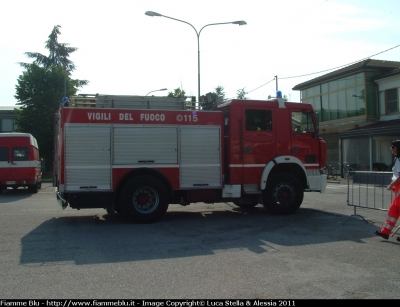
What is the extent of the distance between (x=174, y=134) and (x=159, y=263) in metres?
4.50

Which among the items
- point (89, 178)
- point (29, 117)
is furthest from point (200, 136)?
point (29, 117)

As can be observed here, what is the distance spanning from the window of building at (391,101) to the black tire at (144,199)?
77.7 feet

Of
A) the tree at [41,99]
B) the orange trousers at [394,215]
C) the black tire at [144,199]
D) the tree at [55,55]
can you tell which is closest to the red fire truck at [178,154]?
the black tire at [144,199]

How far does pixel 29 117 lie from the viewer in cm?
4275

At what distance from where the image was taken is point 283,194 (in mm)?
11438

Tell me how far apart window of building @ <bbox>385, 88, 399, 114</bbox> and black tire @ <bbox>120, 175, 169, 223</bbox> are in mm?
23685

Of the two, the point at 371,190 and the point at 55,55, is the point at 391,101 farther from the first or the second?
the point at 55,55

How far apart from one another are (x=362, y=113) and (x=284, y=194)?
21.7 meters

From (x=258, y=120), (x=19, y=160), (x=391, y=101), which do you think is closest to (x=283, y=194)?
(x=258, y=120)

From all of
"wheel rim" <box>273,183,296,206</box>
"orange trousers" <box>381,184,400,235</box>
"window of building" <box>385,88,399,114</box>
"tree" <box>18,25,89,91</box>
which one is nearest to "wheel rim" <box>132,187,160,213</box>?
"wheel rim" <box>273,183,296,206</box>

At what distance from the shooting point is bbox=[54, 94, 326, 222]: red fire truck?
395 inches

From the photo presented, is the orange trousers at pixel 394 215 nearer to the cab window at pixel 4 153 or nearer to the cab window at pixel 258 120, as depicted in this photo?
the cab window at pixel 258 120

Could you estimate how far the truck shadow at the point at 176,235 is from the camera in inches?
290

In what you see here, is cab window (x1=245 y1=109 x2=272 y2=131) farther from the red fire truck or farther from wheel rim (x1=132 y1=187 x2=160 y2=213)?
wheel rim (x1=132 y1=187 x2=160 y2=213)
